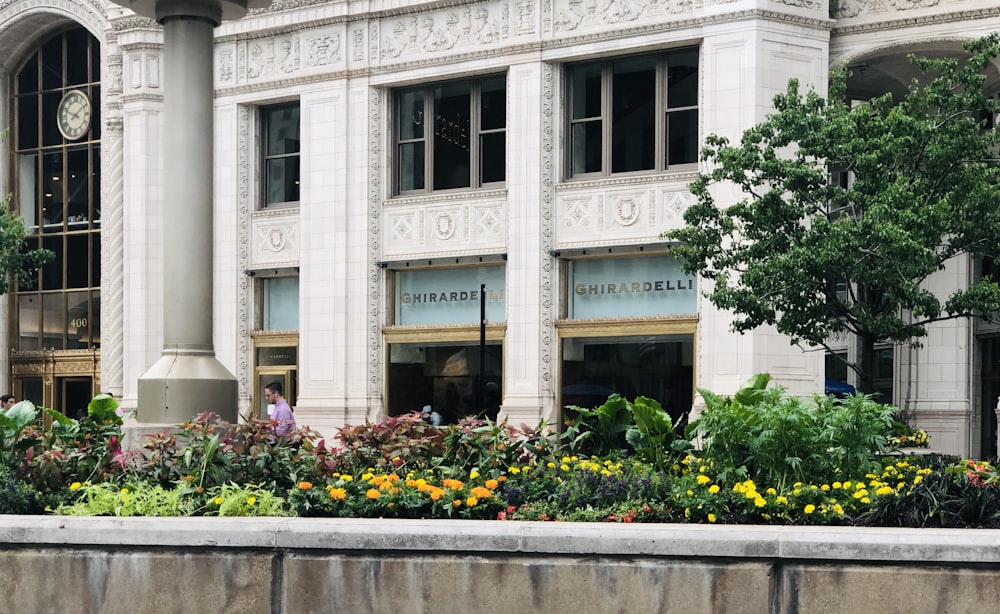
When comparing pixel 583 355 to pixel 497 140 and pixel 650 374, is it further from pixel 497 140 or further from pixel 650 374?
pixel 497 140

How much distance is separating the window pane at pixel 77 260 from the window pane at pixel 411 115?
12738mm

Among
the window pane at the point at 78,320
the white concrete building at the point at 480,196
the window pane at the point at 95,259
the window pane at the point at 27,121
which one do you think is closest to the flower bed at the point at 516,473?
the white concrete building at the point at 480,196

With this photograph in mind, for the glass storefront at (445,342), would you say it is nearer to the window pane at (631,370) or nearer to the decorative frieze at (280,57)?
the window pane at (631,370)

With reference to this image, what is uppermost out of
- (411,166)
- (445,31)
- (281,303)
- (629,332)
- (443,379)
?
(445,31)

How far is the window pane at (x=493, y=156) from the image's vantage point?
3300 cm

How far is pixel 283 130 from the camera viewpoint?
36.5m

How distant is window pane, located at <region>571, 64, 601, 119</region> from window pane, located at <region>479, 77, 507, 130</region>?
1643 mm

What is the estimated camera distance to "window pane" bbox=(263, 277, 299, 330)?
1427 inches

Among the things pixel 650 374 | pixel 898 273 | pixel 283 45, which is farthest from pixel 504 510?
pixel 283 45

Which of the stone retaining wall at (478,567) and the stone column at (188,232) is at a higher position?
the stone column at (188,232)

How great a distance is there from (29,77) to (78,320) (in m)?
7.43

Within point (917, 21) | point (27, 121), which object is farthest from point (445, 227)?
point (27, 121)

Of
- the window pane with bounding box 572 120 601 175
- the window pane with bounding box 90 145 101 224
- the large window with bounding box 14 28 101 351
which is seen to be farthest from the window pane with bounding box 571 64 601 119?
the window pane with bounding box 90 145 101 224

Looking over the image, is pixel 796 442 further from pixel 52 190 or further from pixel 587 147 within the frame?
pixel 52 190
